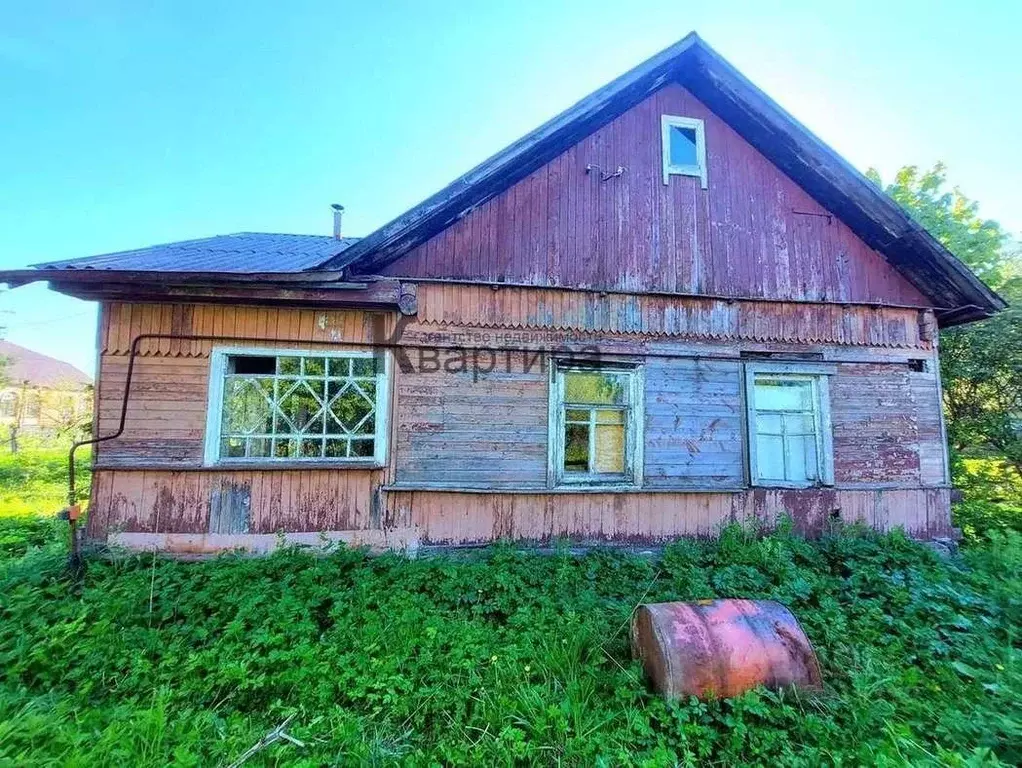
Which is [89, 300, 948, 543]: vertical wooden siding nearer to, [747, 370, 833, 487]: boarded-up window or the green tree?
[747, 370, 833, 487]: boarded-up window

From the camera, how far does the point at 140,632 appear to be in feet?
12.1

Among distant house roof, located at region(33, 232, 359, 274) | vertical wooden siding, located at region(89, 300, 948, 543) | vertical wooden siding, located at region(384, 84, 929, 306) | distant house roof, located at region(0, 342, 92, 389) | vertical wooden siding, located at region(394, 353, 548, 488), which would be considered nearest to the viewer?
distant house roof, located at region(33, 232, 359, 274)

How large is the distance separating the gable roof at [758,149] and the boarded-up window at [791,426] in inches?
86.4

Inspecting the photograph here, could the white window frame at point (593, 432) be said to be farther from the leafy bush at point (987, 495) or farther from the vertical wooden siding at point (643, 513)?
the leafy bush at point (987, 495)

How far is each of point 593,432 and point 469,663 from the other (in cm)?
308

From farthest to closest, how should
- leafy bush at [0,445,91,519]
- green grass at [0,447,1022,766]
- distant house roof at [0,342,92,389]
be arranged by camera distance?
distant house roof at [0,342,92,389] < leafy bush at [0,445,91,519] < green grass at [0,447,1022,766]

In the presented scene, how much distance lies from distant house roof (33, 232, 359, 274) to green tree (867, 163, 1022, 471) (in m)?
10.8

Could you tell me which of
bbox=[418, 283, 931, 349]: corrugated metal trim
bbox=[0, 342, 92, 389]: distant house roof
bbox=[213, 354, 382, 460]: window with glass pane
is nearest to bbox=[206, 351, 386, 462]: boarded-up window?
bbox=[213, 354, 382, 460]: window with glass pane

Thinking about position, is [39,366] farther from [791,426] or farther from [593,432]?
[791,426]

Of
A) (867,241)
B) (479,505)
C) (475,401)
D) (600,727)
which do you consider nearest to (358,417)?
(475,401)

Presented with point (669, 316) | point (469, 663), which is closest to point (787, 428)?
point (669, 316)

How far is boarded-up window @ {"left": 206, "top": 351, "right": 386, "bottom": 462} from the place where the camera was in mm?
5199

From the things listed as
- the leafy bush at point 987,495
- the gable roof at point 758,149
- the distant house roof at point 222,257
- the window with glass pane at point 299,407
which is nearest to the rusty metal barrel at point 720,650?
the window with glass pane at point 299,407

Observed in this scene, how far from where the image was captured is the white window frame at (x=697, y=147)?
6.10m
